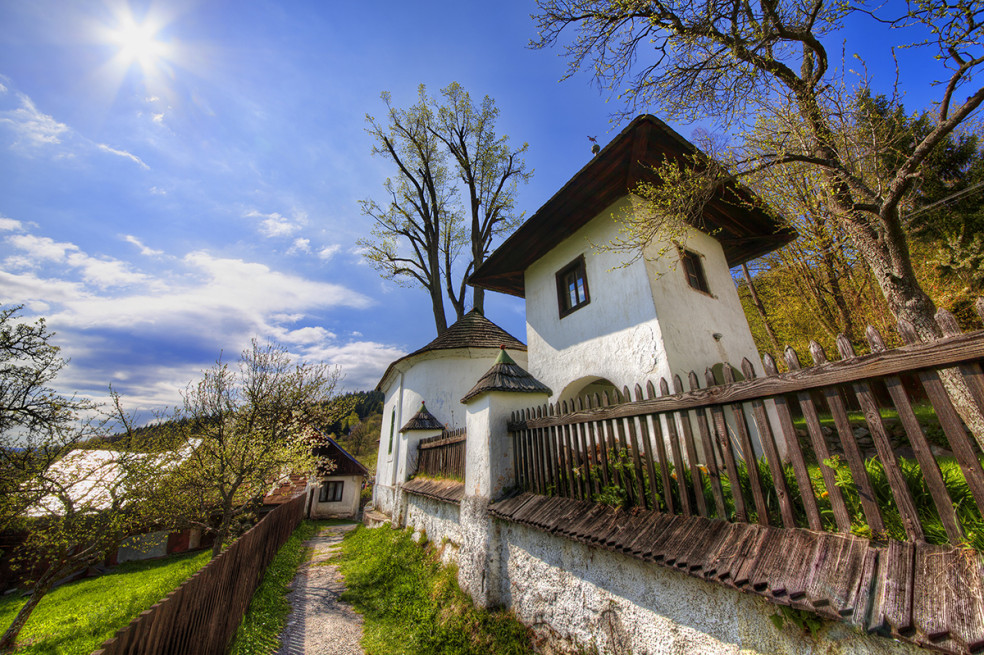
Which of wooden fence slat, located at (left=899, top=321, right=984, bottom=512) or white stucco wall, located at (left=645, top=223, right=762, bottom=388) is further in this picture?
white stucco wall, located at (left=645, top=223, right=762, bottom=388)

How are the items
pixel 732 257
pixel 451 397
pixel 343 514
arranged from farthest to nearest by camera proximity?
pixel 343 514, pixel 451 397, pixel 732 257

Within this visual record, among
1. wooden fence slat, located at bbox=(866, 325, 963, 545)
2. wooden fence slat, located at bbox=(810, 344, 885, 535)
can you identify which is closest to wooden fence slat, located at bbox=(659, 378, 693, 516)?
wooden fence slat, located at bbox=(810, 344, 885, 535)

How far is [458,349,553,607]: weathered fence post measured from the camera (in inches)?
165

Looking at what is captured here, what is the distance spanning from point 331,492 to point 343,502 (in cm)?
100

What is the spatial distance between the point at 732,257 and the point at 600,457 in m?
8.11

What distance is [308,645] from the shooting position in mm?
4609

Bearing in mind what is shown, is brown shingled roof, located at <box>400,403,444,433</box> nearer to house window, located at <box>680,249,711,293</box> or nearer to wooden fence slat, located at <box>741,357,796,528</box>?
house window, located at <box>680,249,711,293</box>

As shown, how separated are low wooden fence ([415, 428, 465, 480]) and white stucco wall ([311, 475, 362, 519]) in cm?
1675

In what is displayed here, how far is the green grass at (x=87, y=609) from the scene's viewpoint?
6578 millimetres

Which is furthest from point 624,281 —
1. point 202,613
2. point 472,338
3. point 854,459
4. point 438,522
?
point 202,613

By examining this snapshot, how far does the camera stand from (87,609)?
27.6ft

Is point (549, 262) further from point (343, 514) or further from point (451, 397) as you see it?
point (343, 514)

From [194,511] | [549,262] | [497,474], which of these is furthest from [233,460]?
[549,262]

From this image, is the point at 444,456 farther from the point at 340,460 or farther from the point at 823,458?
the point at 340,460
